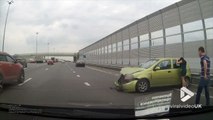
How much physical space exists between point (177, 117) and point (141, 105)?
63 cm

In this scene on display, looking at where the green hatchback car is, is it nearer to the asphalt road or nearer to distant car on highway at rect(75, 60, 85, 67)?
the asphalt road

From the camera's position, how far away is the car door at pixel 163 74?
930 centimetres

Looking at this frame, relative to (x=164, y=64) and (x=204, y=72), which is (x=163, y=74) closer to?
(x=164, y=64)

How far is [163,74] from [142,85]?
0.98 meters

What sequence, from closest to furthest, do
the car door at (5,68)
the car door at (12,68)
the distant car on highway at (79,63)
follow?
the car door at (5,68) < the car door at (12,68) < the distant car on highway at (79,63)

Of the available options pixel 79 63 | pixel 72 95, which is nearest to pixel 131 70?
pixel 72 95

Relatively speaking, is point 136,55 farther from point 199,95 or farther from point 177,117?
point 177,117

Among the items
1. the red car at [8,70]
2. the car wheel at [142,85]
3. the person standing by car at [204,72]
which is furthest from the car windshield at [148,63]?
the red car at [8,70]

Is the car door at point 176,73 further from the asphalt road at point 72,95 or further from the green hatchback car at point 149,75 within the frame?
the asphalt road at point 72,95

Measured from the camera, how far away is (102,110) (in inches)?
208

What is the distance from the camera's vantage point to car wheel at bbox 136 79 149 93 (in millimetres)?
10584

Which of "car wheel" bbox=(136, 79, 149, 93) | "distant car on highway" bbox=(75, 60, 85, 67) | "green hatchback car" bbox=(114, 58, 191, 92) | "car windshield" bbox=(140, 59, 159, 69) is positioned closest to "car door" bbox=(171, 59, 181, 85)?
"green hatchback car" bbox=(114, 58, 191, 92)

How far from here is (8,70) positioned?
14.0 m

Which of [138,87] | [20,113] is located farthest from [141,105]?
[138,87]
